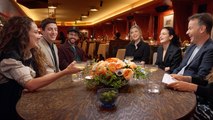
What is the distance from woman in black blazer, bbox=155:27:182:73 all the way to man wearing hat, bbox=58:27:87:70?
1360mm

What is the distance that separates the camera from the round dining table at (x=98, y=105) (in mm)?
1143

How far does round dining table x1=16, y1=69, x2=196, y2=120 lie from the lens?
1.14 m

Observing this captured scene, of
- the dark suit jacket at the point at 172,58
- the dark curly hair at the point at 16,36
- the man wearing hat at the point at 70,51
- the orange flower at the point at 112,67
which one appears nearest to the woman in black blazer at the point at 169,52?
the dark suit jacket at the point at 172,58

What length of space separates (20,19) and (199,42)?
187 centimetres

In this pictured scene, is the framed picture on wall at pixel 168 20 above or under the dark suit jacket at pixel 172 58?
above

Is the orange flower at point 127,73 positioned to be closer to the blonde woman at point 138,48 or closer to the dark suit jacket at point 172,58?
the dark suit jacket at point 172,58

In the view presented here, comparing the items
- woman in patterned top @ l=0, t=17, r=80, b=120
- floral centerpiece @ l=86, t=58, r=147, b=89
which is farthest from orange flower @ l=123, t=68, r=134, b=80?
woman in patterned top @ l=0, t=17, r=80, b=120

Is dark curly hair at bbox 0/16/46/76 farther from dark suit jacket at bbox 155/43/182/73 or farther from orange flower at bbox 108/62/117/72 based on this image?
dark suit jacket at bbox 155/43/182/73

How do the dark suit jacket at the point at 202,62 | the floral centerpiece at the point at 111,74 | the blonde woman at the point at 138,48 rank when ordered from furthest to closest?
1. the blonde woman at the point at 138,48
2. the dark suit jacket at the point at 202,62
3. the floral centerpiece at the point at 111,74

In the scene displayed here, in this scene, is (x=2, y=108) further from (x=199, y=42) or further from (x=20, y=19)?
(x=199, y=42)

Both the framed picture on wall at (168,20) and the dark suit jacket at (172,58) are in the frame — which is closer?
the dark suit jacket at (172,58)

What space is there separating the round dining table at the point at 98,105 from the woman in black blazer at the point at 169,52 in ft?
6.14

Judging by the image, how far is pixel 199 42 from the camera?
2.65 m

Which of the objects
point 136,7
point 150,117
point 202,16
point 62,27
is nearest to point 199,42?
point 202,16
